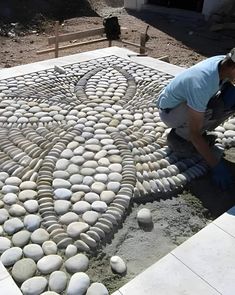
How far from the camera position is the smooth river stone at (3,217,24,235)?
8.22ft

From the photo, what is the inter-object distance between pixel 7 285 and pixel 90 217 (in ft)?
2.47

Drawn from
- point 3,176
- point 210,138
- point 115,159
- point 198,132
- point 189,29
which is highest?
point 198,132

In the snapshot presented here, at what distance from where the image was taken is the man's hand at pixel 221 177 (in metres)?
3.14

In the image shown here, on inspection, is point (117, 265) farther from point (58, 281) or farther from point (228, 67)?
point (228, 67)

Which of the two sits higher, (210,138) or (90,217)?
(210,138)

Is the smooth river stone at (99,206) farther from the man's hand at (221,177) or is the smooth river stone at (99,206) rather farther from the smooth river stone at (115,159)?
the man's hand at (221,177)

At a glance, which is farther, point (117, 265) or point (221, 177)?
point (221, 177)

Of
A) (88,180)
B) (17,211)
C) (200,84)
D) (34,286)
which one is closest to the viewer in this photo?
(34,286)

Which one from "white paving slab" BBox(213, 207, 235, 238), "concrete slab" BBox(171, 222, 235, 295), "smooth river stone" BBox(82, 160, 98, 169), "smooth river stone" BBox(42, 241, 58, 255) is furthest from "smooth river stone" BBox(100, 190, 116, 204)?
"white paving slab" BBox(213, 207, 235, 238)

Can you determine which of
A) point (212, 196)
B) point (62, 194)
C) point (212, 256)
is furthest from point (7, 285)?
point (212, 196)

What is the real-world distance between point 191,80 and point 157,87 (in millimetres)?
1974

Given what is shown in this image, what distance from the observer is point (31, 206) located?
107 inches

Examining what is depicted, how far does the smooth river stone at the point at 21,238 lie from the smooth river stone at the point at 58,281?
36 centimetres

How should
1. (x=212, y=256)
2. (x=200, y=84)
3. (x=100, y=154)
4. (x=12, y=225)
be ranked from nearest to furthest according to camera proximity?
(x=212, y=256), (x=12, y=225), (x=200, y=84), (x=100, y=154)
